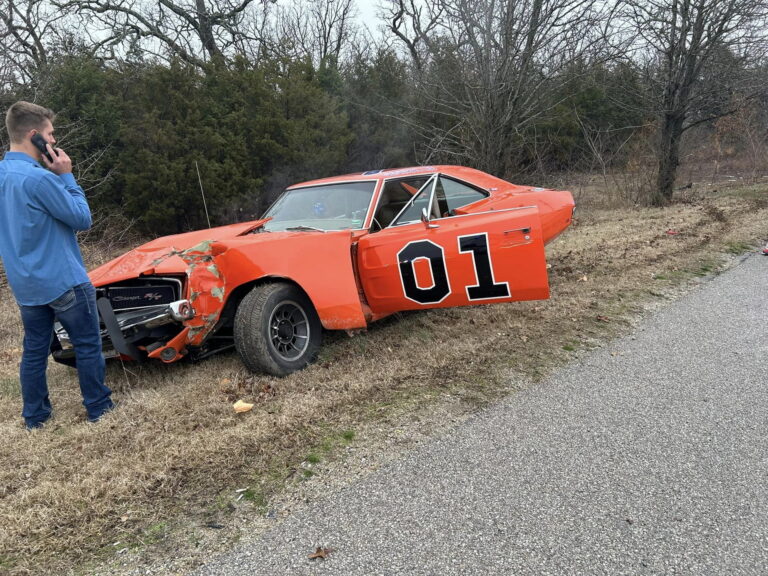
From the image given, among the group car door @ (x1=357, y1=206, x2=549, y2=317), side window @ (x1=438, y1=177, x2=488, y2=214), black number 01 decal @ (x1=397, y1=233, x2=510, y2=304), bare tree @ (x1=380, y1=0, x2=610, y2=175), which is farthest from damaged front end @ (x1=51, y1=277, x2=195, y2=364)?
bare tree @ (x1=380, y1=0, x2=610, y2=175)

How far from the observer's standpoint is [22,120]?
10.3 feet

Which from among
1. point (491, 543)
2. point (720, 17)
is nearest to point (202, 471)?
point (491, 543)

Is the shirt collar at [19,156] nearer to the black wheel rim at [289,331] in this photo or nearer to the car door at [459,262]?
the black wheel rim at [289,331]

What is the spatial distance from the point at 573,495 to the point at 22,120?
3.67m

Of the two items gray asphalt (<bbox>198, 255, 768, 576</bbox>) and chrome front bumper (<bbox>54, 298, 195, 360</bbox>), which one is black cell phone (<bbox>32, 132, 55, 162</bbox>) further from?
gray asphalt (<bbox>198, 255, 768, 576</bbox>)

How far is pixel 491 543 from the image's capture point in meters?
2.19

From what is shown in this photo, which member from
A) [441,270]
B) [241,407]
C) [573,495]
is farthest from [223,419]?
[573,495]

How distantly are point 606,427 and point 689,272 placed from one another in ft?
14.8

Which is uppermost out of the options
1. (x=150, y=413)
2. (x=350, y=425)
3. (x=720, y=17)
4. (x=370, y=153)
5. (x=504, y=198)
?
(x=720, y=17)

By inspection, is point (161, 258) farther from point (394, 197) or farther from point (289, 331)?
point (394, 197)

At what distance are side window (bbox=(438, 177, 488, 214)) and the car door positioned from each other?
2.54 feet

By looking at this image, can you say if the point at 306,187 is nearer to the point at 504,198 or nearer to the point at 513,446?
the point at 504,198

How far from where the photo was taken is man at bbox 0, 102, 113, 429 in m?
3.08

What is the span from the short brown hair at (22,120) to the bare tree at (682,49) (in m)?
14.0
